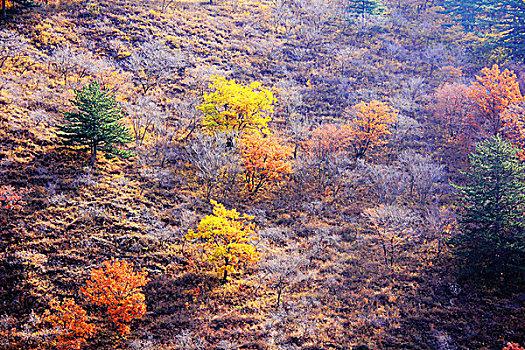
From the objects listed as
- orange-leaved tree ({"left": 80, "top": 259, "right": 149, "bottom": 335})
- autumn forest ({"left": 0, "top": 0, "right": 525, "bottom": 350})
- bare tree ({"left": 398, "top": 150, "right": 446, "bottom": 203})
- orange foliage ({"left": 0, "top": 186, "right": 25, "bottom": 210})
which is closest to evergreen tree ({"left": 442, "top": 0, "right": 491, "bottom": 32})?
autumn forest ({"left": 0, "top": 0, "right": 525, "bottom": 350})

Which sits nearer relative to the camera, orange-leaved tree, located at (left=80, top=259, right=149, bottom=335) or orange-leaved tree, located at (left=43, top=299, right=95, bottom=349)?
orange-leaved tree, located at (left=43, top=299, right=95, bottom=349)

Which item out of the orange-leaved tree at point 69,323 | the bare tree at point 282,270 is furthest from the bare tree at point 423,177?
the orange-leaved tree at point 69,323

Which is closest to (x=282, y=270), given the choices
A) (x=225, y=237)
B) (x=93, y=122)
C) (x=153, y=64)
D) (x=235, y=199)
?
(x=225, y=237)

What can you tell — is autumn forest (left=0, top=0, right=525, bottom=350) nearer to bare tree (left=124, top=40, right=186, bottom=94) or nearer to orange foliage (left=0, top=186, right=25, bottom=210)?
orange foliage (left=0, top=186, right=25, bottom=210)

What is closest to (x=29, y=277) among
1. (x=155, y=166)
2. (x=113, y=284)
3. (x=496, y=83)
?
(x=113, y=284)

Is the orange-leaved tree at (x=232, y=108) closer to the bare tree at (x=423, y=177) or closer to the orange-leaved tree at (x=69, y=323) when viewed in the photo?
the bare tree at (x=423, y=177)

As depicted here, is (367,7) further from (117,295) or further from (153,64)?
(117,295)

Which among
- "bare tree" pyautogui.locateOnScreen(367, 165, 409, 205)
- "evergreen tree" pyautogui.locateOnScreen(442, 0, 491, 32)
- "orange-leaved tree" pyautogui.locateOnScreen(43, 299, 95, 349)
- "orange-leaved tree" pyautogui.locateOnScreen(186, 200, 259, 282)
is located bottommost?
"orange-leaved tree" pyautogui.locateOnScreen(43, 299, 95, 349)

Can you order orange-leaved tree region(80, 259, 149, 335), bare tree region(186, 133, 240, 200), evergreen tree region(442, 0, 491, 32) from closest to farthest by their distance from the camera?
orange-leaved tree region(80, 259, 149, 335) → bare tree region(186, 133, 240, 200) → evergreen tree region(442, 0, 491, 32)
